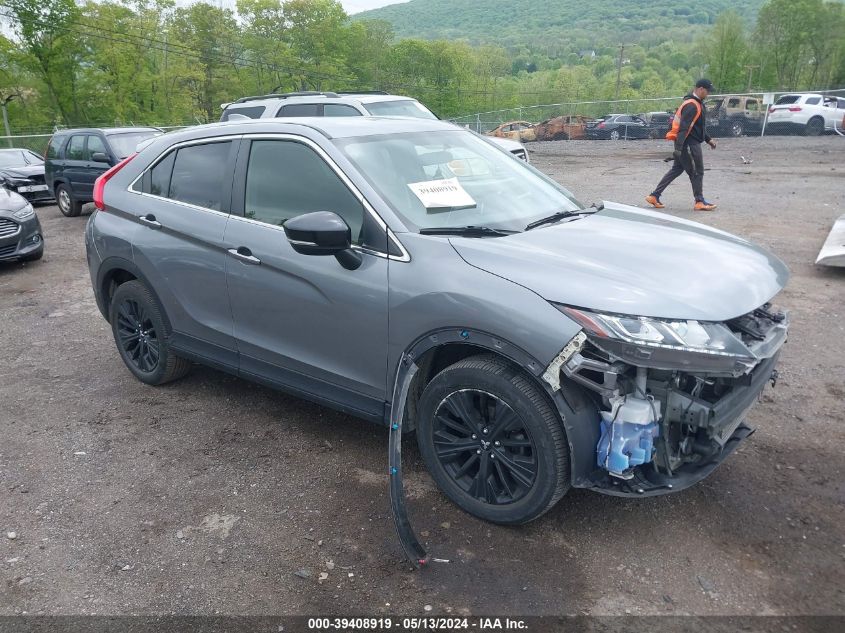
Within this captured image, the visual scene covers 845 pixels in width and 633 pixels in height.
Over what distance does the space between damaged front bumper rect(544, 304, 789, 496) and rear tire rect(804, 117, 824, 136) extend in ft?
90.6

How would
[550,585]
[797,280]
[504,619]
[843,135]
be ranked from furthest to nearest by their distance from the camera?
[843,135] → [797,280] → [550,585] → [504,619]

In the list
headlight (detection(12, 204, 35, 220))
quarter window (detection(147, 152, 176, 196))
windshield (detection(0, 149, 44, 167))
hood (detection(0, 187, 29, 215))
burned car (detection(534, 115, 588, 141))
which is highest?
quarter window (detection(147, 152, 176, 196))

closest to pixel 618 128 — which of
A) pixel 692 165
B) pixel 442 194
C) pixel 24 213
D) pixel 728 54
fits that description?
pixel 692 165

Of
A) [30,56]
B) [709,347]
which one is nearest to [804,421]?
[709,347]

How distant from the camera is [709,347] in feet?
8.66

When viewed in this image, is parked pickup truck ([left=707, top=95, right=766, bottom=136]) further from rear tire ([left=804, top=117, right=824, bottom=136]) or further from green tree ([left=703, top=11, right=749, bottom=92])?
green tree ([left=703, top=11, right=749, bottom=92])

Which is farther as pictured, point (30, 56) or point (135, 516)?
point (30, 56)

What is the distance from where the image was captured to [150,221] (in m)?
4.40

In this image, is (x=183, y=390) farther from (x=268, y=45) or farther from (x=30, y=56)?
(x=268, y=45)

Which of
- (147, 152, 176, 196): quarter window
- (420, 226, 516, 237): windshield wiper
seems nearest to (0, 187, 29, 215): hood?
(147, 152, 176, 196): quarter window

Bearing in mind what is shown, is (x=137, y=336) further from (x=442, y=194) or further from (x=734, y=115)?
(x=734, y=115)

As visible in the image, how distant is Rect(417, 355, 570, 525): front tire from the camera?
9.23ft

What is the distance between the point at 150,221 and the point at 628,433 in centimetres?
332

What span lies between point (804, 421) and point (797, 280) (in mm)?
3419
